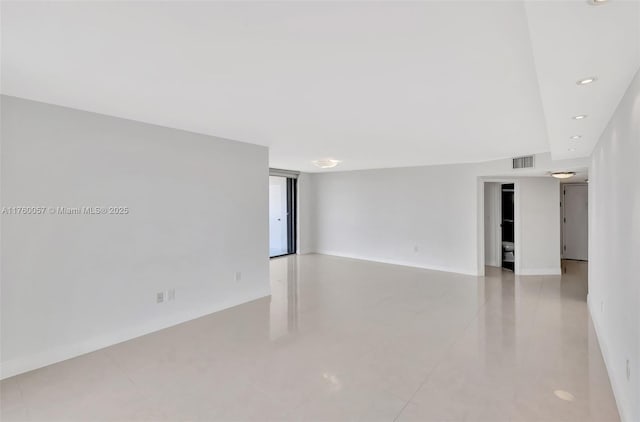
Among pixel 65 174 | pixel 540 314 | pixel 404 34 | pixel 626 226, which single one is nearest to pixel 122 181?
pixel 65 174

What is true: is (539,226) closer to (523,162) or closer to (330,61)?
(523,162)

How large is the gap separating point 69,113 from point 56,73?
976 millimetres

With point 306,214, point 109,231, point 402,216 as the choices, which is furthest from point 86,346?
point 306,214

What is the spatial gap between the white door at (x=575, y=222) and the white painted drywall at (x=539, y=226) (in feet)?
8.16

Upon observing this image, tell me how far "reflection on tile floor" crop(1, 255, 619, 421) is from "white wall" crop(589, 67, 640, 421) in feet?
1.16

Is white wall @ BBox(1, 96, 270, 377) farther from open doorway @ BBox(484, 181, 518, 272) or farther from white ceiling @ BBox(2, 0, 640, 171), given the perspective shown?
open doorway @ BBox(484, 181, 518, 272)

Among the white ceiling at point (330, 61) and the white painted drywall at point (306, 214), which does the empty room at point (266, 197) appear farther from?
the white painted drywall at point (306, 214)

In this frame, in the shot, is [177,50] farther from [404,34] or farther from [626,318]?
[626,318]

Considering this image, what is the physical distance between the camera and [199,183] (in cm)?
409

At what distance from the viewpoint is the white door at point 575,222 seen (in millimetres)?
8125

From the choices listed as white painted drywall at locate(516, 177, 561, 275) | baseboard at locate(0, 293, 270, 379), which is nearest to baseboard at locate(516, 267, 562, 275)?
white painted drywall at locate(516, 177, 561, 275)

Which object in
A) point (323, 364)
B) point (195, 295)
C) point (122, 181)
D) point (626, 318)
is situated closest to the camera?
point (626, 318)

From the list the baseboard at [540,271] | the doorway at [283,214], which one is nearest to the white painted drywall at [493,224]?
the baseboard at [540,271]

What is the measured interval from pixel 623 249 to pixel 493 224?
531 centimetres
